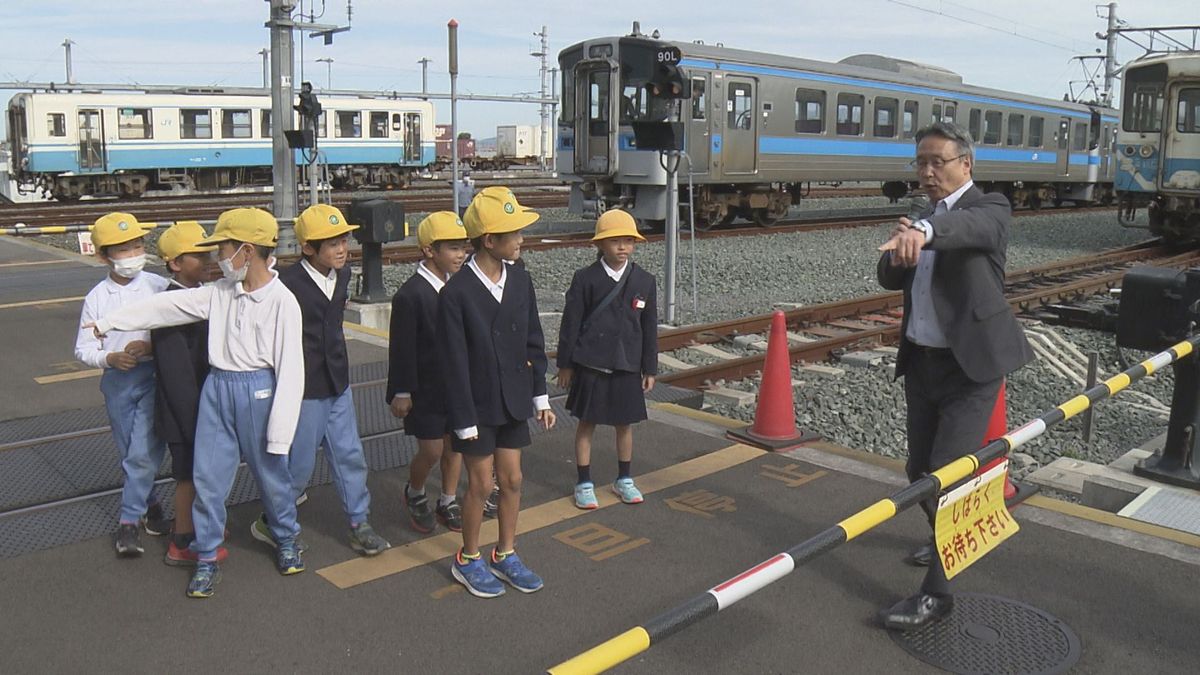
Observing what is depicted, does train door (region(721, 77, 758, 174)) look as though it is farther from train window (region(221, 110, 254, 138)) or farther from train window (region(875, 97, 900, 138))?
train window (region(221, 110, 254, 138))

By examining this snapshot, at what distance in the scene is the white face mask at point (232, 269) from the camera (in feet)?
13.3

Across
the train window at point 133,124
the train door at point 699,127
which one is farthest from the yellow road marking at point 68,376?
the train window at point 133,124

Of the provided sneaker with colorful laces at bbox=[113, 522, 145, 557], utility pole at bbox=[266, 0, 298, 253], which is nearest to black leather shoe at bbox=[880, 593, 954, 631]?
sneaker with colorful laces at bbox=[113, 522, 145, 557]

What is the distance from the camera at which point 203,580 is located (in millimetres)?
4160

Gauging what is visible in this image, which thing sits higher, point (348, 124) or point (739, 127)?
point (348, 124)

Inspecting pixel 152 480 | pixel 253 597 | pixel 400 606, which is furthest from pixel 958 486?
pixel 152 480

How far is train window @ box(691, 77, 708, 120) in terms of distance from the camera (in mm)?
18391

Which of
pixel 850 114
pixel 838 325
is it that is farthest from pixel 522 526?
pixel 850 114

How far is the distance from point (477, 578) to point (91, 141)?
30444 mm

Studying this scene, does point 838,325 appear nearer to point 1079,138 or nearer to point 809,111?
point 809,111

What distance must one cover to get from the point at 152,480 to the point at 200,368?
60cm

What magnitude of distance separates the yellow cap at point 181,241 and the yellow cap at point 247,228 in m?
0.35

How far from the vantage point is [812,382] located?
8.38 meters

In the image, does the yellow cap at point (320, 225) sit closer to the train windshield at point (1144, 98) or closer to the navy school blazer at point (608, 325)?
the navy school blazer at point (608, 325)
